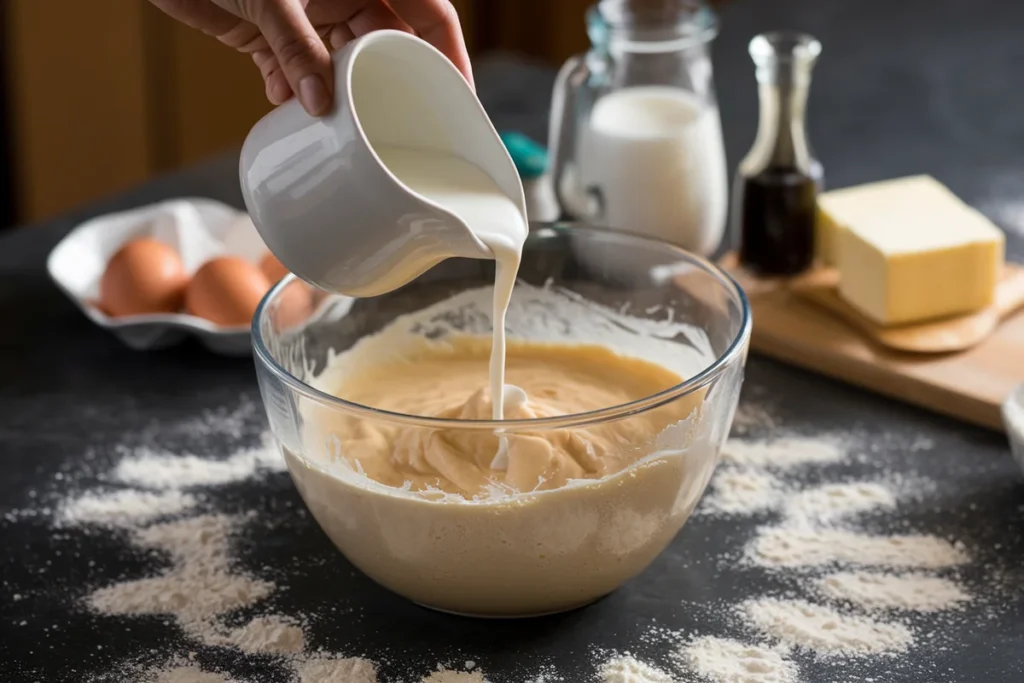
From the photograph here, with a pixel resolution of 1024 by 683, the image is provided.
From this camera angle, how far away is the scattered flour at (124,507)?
1300 millimetres

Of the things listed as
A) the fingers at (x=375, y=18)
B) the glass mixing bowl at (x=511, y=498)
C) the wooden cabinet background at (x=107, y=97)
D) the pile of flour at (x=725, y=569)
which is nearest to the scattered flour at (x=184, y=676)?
the pile of flour at (x=725, y=569)

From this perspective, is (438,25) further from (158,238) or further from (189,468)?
(158,238)

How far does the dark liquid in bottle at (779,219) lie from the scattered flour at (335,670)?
37.7 inches

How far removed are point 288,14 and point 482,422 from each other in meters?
0.35

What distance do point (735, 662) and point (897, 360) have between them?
0.62 meters

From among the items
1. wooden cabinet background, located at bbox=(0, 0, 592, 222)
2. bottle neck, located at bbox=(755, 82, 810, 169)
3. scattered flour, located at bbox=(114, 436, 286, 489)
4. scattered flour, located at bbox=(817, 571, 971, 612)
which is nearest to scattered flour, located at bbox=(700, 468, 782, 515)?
scattered flour, located at bbox=(817, 571, 971, 612)

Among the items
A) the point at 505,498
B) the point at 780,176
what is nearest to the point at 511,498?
the point at 505,498

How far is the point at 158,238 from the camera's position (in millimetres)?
1799

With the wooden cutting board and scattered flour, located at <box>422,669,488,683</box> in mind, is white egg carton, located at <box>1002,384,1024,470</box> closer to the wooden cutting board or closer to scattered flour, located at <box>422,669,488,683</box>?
the wooden cutting board

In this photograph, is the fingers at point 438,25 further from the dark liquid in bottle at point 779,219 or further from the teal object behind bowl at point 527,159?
the dark liquid in bottle at point 779,219

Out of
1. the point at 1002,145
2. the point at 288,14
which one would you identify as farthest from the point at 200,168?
the point at 1002,145

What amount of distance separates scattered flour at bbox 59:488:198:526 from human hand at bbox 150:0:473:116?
48 centimetres

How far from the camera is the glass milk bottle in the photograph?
5.82 feet

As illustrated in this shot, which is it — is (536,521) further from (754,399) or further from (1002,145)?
(1002,145)
